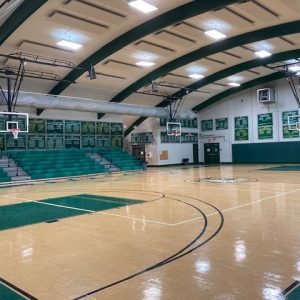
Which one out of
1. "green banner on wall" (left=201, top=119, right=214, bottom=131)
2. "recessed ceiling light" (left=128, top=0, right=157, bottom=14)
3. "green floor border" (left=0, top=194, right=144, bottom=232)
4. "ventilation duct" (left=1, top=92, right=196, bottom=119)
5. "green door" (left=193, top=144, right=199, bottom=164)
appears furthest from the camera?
"green door" (left=193, top=144, right=199, bottom=164)

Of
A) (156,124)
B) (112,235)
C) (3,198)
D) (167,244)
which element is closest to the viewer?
(167,244)

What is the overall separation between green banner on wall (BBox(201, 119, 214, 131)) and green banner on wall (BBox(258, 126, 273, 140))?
479 cm

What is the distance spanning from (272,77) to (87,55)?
14849 mm

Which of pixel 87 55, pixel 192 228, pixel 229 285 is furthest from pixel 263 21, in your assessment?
pixel 229 285

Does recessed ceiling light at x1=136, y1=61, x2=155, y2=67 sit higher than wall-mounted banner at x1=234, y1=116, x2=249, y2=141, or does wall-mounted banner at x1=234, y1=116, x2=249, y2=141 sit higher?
recessed ceiling light at x1=136, y1=61, x2=155, y2=67

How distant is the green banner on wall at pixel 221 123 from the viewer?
30500 millimetres

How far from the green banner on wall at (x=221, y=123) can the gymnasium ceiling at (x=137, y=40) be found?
6.39 metres

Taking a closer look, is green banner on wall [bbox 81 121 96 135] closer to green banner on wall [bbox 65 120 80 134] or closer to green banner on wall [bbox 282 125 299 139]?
green banner on wall [bbox 65 120 80 134]

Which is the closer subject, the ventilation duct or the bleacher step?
the bleacher step

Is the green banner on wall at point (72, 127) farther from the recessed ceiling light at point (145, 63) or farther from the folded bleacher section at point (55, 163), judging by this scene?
the recessed ceiling light at point (145, 63)

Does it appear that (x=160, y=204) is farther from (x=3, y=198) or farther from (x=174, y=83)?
(x=174, y=83)

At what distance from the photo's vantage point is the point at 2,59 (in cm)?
1672

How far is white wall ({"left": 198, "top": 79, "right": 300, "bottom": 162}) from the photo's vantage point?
87.8 ft

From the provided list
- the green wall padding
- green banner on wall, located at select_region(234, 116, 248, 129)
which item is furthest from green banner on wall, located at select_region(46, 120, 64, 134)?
the green wall padding
